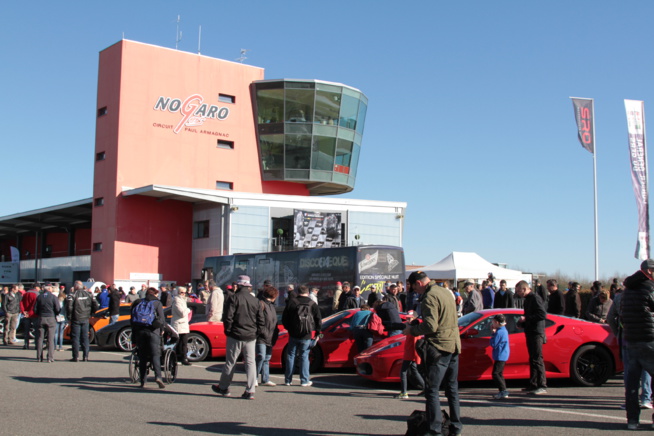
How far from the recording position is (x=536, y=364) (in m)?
10.6

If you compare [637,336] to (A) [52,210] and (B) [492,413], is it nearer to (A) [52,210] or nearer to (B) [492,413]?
(B) [492,413]

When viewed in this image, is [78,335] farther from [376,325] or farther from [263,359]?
[376,325]

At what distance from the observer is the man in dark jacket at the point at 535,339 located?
10547 millimetres

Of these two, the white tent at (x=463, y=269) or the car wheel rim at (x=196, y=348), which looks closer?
the car wheel rim at (x=196, y=348)

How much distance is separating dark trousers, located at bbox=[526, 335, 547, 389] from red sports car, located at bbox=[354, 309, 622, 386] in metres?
0.59

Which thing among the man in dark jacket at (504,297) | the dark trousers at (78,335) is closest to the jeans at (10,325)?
the dark trousers at (78,335)

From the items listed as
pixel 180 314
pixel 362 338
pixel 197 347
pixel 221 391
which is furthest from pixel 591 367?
pixel 197 347

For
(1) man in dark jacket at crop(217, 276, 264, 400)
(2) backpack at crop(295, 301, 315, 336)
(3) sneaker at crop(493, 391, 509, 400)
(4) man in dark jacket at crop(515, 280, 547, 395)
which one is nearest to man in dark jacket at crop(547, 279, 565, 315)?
(4) man in dark jacket at crop(515, 280, 547, 395)

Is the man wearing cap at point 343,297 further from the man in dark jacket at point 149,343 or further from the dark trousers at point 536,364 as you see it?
→ the dark trousers at point 536,364

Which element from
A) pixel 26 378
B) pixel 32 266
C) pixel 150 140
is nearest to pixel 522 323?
pixel 26 378

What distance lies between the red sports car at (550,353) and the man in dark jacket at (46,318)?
26.8ft

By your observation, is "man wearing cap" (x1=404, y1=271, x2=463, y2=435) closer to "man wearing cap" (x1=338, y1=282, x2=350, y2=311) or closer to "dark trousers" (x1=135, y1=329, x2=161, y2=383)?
"dark trousers" (x1=135, y1=329, x2=161, y2=383)

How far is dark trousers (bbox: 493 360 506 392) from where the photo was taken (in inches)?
405

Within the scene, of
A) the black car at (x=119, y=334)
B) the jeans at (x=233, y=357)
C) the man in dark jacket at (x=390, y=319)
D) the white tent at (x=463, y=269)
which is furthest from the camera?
the white tent at (x=463, y=269)
